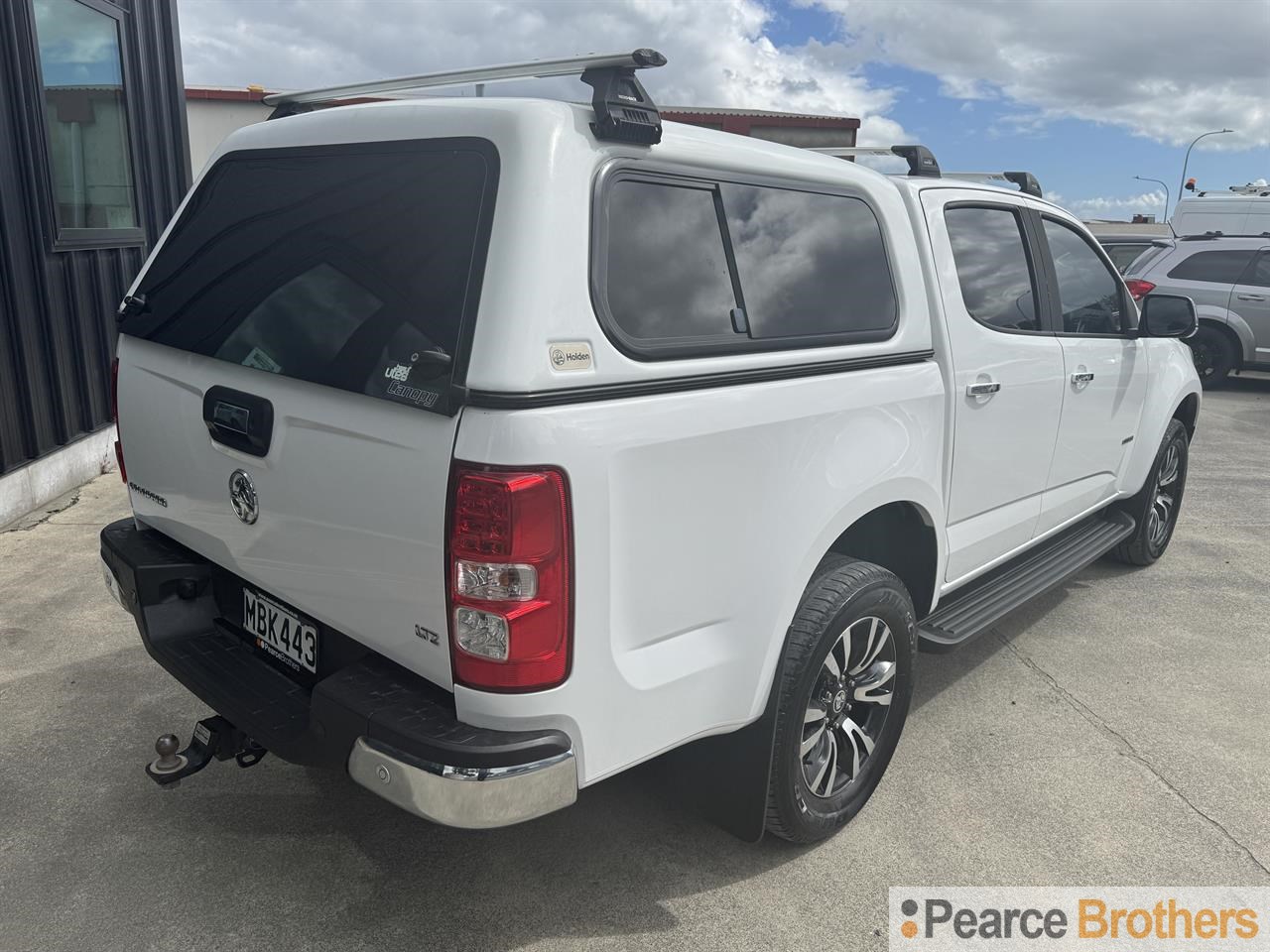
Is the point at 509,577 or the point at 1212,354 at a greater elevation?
the point at 509,577

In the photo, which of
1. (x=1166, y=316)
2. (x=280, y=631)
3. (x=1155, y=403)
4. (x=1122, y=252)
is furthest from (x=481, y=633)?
(x=1122, y=252)

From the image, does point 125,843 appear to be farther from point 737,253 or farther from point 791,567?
point 737,253

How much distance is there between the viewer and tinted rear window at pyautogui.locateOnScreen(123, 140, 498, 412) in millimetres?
2070

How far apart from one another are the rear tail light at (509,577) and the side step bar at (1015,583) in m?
1.66

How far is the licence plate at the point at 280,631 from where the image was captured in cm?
252

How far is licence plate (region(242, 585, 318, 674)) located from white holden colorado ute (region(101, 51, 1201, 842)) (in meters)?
0.01

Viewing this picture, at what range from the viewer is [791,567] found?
2529 millimetres

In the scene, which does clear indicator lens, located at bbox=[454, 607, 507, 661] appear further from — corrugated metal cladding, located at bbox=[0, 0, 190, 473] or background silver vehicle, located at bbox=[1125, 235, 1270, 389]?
background silver vehicle, located at bbox=[1125, 235, 1270, 389]

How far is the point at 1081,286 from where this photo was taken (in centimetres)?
424

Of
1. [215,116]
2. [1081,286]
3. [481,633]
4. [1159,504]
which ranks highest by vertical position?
[215,116]

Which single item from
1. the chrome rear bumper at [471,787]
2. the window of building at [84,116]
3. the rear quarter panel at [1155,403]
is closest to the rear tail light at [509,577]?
the chrome rear bumper at [471,787]

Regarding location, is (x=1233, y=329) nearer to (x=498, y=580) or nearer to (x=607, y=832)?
(x=607, y=832)

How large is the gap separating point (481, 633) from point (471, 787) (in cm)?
30

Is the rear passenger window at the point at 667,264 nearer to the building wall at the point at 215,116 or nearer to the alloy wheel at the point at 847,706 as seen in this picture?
the alloy wheel at the point at 847,706
